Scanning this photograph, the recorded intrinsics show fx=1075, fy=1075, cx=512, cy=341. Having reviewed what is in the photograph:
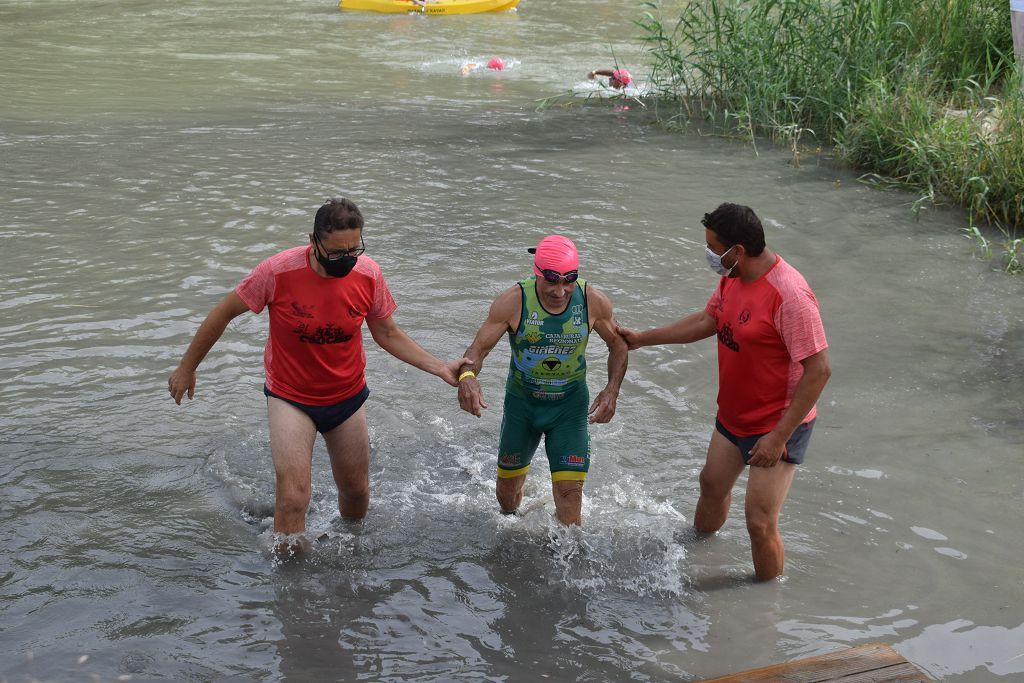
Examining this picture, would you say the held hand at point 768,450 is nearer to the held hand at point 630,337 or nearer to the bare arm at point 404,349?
the held hand at point 630,337

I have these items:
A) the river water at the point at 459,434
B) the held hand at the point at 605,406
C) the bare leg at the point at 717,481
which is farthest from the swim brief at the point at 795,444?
the river water at the point at 459,434

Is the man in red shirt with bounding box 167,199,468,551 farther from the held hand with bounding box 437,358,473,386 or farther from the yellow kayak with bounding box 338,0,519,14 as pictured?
the yellow kayak with bounding box 338,0,519,14

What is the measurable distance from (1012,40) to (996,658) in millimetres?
11303

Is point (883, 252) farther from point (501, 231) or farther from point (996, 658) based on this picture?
point (996, 658)

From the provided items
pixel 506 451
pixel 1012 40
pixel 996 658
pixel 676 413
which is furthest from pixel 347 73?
pixel 996 658

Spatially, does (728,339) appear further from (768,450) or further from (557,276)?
(557,276)

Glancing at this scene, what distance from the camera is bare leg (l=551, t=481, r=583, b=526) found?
5980 millimetres

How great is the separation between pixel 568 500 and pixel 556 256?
1.41m

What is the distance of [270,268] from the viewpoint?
18.3 feet

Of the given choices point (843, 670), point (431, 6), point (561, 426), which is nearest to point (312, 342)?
point (561, 426)

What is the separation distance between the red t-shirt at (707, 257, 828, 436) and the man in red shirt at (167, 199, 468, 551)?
4.73ft

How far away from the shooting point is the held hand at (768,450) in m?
5.27

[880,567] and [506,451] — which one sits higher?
[506,451]

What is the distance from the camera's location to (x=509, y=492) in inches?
254
